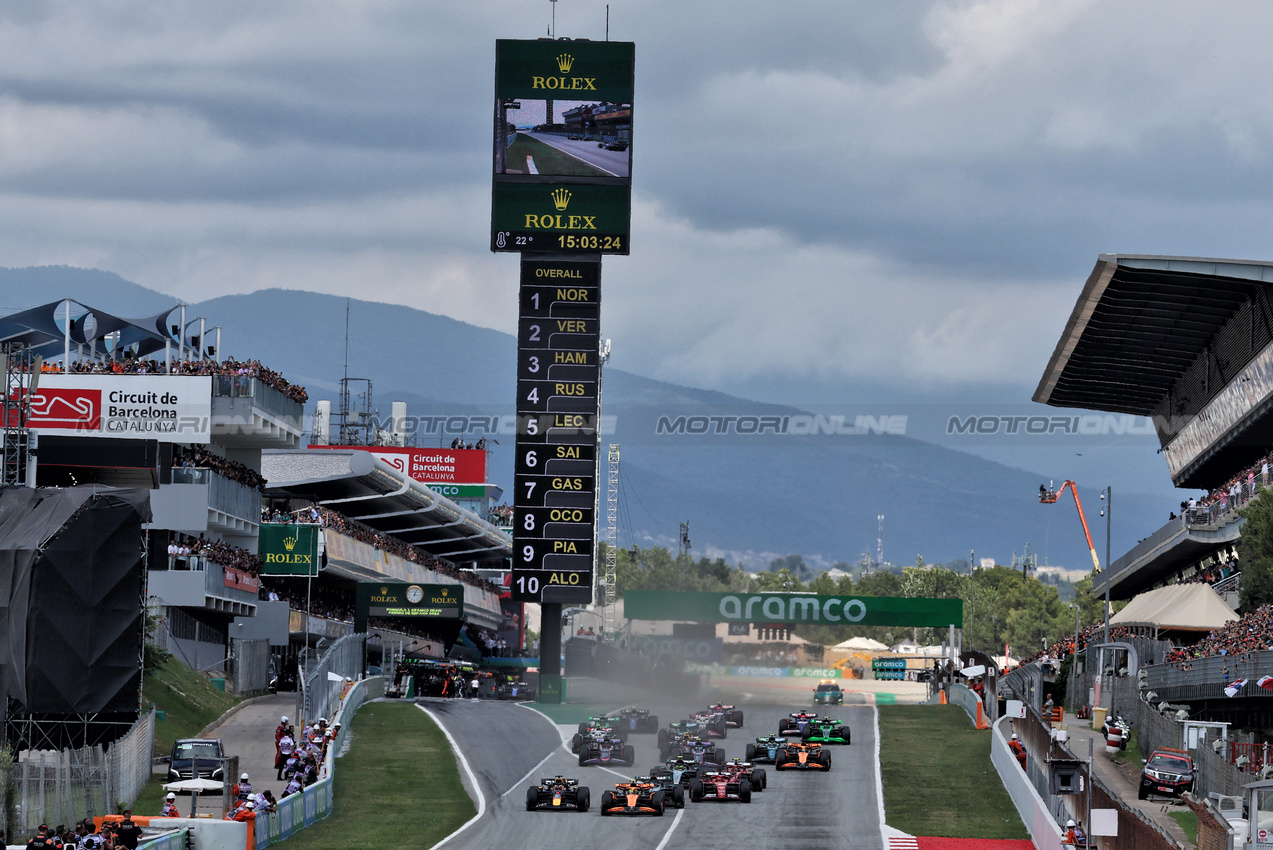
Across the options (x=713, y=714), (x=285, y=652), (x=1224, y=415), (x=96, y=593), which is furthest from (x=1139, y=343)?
(x=96, y=593)

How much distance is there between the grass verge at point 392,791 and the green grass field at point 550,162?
2160 cm

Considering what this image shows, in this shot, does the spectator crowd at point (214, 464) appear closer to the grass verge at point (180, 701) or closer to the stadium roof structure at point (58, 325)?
the stadium roof structure at point (58, 325)

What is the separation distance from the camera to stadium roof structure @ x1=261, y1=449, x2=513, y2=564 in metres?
87.8

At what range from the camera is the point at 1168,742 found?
4131 centimetres

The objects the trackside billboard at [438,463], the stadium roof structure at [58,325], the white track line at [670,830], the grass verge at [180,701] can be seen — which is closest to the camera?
the white track line at [670,830]

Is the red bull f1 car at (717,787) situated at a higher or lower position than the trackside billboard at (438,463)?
lower

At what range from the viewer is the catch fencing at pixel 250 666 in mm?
59062

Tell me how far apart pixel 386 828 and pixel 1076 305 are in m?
46.8

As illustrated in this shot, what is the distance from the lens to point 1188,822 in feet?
113

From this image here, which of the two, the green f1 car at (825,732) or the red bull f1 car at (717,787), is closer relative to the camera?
the red bull f1 car at (717,787)

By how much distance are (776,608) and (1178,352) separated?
22.9m

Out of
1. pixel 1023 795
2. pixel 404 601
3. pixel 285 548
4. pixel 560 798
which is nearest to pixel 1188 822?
pixel 1023 795

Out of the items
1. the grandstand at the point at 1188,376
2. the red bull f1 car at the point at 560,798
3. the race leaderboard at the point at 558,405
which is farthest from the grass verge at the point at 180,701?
the grandstand at the point at 1188,376

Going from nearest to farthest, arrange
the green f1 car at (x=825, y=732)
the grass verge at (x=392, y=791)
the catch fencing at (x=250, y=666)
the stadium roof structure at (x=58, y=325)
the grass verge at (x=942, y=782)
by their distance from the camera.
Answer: the grass verge at (x=392, y=791)
the grass verge at (x=942, y=782)
the green f1 car at (x=825, y=732)
the catch fencing at (x=250, y=666)
the stadium roof structure at (x=58, y=325)
